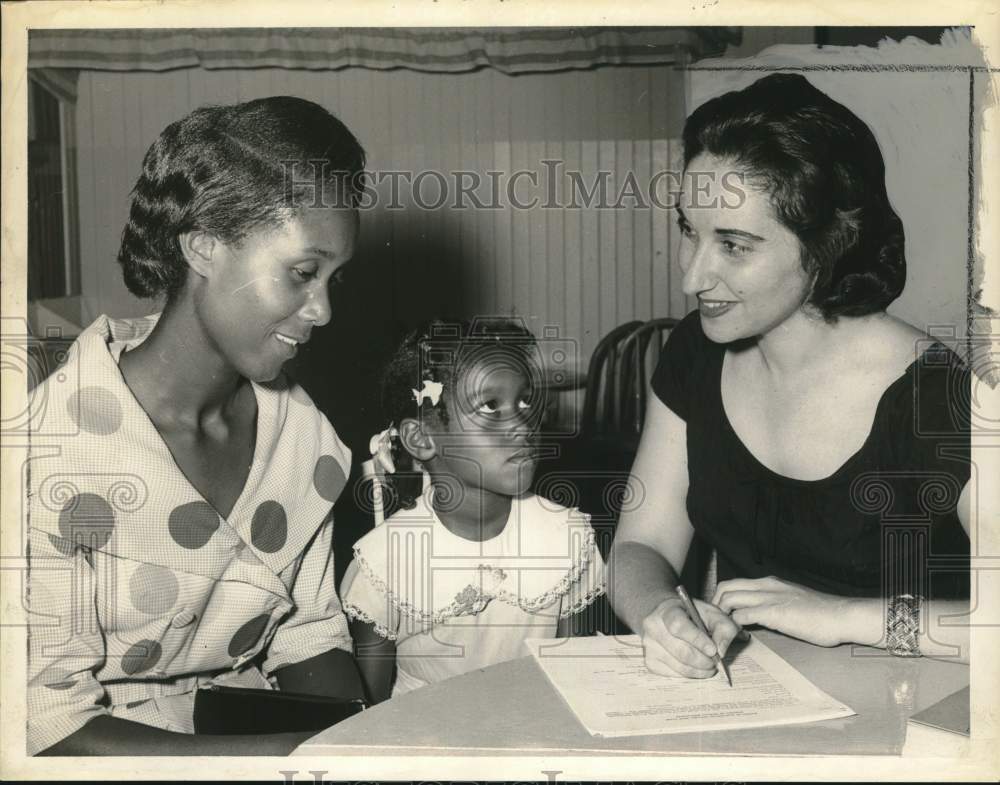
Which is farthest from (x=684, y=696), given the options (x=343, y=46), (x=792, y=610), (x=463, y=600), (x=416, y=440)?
(x=343, y=46)

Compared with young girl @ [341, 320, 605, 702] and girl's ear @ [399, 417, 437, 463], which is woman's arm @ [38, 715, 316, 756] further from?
girl's ear @ [399, 417, 437, 463]

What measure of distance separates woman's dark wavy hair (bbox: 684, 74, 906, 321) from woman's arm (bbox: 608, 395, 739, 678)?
9.3 inches

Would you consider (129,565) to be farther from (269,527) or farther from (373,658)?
(373,658)

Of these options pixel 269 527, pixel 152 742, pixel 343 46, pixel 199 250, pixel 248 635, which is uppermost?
pixel 343 46

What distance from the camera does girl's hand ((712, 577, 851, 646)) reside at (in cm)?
105

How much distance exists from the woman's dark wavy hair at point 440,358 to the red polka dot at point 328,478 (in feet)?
0.25

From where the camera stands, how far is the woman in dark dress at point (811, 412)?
107 centimetres

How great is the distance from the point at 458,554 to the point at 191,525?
11.9 inches

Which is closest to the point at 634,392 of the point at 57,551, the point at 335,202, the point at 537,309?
the point at 537,309

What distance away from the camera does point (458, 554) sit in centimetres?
112

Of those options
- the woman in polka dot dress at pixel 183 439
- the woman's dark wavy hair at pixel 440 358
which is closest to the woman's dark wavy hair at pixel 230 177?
the woman in polka dot dress at pixel 183 439

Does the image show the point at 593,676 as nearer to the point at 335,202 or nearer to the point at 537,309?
the point at 537,309

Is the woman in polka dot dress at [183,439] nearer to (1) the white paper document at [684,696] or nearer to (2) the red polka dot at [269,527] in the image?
(2) the red polka dot at [269,527]

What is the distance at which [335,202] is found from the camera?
1067 mm
